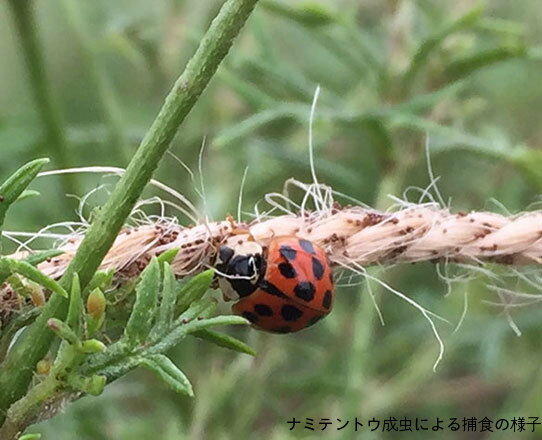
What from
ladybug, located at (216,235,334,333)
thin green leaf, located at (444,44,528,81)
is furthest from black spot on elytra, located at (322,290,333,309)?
thin green leaf, located at (444,44,528,81)

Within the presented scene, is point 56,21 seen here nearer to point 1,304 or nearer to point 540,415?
point 540,415

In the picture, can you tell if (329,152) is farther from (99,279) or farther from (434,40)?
(99,279)

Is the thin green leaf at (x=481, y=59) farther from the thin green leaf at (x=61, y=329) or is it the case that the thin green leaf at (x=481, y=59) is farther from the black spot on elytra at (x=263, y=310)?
the thin green leaf at (x=61, y=329)

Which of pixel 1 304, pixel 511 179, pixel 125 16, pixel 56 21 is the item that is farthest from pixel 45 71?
pixel 56 21

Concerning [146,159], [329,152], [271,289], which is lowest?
[329,152]

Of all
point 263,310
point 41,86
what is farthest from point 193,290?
point 41,86

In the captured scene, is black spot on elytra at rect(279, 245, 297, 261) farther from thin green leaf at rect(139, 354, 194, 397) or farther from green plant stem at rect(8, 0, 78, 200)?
green plant stem at rect(8, 0, 78, 200)

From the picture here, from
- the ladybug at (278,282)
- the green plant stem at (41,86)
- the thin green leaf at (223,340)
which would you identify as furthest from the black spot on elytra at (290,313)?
the green plant stem at (41,86)
